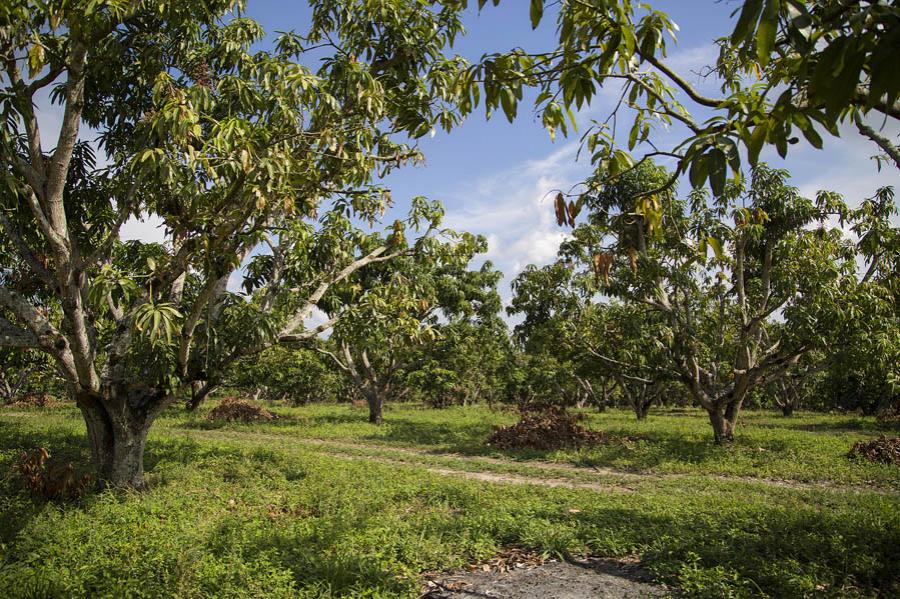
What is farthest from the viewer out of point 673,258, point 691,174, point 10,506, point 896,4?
point 673,258

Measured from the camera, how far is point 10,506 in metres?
7.32

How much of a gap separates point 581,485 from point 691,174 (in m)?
9.25

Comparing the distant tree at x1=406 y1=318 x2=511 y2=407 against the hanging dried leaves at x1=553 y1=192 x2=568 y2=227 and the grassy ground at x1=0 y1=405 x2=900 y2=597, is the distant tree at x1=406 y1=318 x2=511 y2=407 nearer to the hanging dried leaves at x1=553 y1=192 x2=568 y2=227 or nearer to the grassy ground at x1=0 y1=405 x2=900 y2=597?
the grassy ground at x1=0 y1=405 x2=900 y2=597

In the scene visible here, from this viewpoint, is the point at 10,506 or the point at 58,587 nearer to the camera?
the point at 58,587

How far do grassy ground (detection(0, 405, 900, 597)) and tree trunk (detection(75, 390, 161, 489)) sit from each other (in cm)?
46

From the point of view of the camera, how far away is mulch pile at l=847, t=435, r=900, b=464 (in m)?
11.9

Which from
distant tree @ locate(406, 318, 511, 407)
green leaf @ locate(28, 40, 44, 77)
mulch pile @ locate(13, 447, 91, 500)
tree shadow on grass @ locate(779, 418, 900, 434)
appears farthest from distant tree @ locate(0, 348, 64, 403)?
tree shadow on grass @ locate(779, 418, 900, 434)

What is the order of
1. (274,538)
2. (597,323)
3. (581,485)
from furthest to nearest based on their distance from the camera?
1. (597,323)
2. (581,485)
3. (274,538)

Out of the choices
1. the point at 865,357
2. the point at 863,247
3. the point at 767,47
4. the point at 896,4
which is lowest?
the point at 865,357

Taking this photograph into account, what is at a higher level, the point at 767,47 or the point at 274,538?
the point at 767,47

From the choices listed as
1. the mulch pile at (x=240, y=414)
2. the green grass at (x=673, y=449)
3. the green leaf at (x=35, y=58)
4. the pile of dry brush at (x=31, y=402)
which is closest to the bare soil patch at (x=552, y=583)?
the green leaf at (x=35, y=58)

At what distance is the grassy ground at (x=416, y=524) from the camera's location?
190 inches

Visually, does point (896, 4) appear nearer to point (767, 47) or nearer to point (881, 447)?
point (767, 47)

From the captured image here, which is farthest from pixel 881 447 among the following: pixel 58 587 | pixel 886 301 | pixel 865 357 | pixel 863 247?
pixel 58 587
